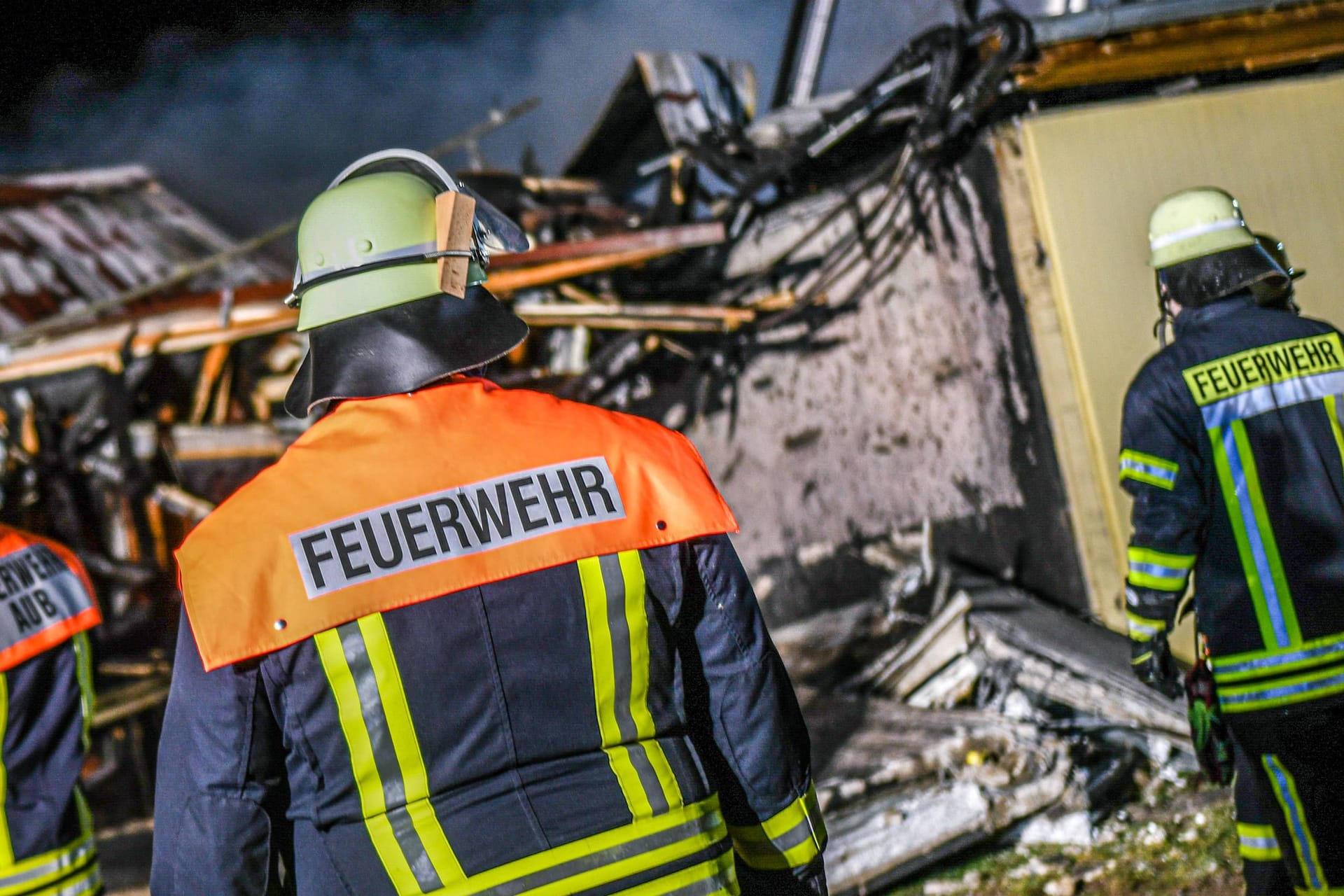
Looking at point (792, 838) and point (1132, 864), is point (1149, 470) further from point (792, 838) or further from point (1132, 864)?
point (1132, 864)

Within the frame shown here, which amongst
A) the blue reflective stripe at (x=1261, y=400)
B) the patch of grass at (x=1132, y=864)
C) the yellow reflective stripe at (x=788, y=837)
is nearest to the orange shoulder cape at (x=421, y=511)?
the yellow reflective stripe at (x=788, y=837)

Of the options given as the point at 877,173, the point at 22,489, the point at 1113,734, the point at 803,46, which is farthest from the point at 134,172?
the point at 1113,734

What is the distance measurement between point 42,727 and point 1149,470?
3.04 metres

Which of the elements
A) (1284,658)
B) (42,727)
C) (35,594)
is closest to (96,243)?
(35,594)

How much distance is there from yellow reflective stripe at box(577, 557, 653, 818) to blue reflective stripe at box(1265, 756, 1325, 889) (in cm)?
203

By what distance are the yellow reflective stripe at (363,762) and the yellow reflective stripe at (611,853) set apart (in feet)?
0.23

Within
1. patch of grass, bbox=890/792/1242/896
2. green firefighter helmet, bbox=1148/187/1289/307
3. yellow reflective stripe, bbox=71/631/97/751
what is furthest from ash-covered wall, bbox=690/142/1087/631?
yellow reflective stripe, bbox=71/631/97/751

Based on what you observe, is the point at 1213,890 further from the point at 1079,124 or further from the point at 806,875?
the point at 1079,124

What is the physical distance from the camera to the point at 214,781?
133cm

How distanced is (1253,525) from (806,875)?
1.77m

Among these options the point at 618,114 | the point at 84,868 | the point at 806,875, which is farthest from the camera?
the point at 618,114

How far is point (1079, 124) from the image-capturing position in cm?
510

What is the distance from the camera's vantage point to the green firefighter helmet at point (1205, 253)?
2.83 m

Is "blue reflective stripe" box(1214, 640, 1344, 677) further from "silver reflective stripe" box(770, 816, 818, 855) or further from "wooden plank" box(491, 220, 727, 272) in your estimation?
"wooden plank" box(491, 220, 727, 272)
